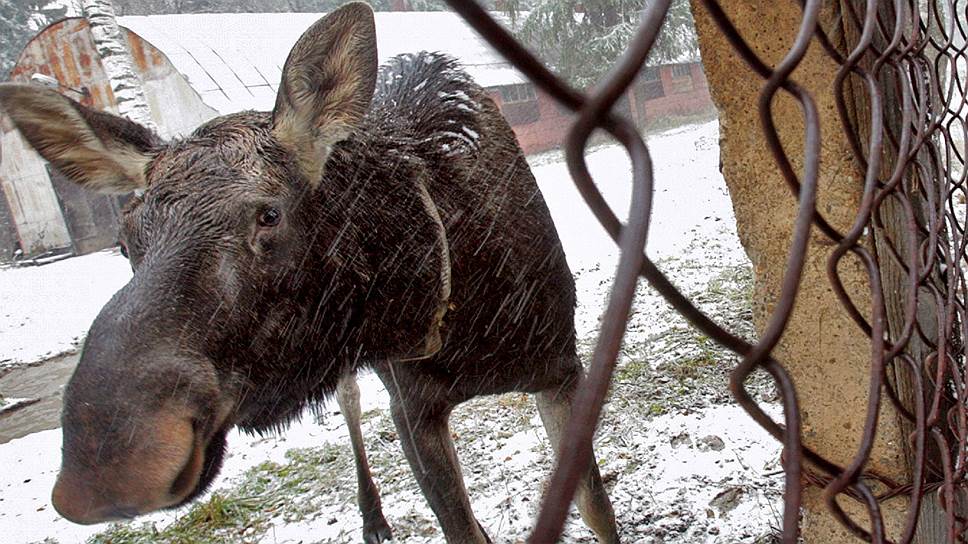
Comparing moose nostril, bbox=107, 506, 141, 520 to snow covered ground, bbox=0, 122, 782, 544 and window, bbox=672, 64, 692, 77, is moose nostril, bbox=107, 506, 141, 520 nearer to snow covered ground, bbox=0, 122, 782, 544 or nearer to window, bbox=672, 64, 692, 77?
snow covered ground, bbox=0, 122, 782, 544

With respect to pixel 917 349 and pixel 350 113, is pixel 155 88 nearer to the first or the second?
pixel 350 113

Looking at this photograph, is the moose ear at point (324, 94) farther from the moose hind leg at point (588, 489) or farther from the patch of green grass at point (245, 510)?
the patch of green grass at point (245, 510)

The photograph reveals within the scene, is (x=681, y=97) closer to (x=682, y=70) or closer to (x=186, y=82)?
(x=682, y=70)

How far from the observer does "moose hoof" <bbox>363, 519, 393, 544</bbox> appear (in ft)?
10.8

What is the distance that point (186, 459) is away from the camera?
1372 millimetres

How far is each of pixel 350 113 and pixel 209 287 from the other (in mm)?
660

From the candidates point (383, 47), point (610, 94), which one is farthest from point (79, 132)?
point (383, 47)

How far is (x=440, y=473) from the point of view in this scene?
93.3 inches

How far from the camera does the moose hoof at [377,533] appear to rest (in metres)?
3.29

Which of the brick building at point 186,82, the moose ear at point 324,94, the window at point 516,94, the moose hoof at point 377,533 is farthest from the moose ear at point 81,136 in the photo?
the window at point 516,94

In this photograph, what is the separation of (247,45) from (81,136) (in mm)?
14365

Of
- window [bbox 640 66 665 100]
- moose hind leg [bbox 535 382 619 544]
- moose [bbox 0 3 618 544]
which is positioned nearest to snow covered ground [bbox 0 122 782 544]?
moose hind leg [bbox 535 382 619 544]

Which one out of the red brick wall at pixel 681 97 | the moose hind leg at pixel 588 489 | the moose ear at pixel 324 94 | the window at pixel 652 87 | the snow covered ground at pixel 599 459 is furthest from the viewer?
the red brick wall at pixel 681 97

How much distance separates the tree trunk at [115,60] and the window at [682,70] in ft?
55.8
